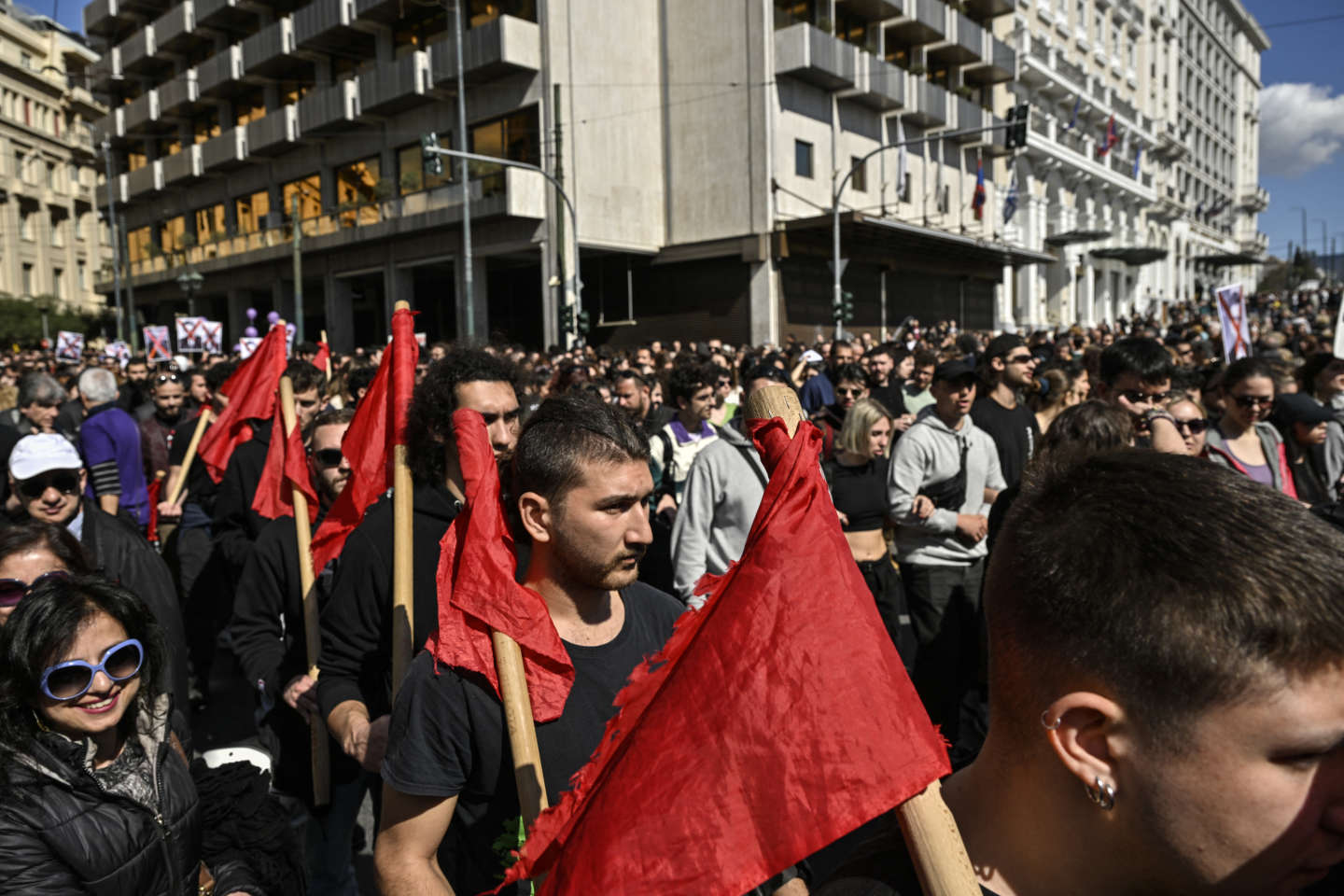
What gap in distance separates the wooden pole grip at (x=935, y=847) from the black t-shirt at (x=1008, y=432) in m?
4.85

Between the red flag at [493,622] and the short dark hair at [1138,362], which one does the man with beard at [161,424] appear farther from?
the short dark hair at [1138,362]

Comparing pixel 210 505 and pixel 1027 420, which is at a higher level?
pixel 1027 420

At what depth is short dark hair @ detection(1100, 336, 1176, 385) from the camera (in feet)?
17.4

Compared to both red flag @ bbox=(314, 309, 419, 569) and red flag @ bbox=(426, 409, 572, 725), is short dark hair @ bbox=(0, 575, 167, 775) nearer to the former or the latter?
red flag @ bbox=(314, 309, 419, 569)

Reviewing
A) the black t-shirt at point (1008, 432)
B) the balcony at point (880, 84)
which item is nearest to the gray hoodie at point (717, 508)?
the black t-shirt at point (1008, 432)

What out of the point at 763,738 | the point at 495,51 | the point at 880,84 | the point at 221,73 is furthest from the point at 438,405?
the point at 221,73

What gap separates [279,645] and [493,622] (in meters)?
2.00

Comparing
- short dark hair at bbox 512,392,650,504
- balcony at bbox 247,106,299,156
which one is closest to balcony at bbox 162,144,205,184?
balcony at bbox 247,106,299,156

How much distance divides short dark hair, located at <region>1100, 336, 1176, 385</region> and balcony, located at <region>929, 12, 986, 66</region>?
3338 cm

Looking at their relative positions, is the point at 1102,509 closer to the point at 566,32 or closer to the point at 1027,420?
the point at 1027,420

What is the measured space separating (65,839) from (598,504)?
1446mm

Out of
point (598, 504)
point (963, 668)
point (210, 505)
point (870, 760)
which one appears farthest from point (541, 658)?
point (210, 505)

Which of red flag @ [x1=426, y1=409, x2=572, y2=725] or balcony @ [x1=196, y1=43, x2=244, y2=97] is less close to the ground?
balcony @ [x1=196, y1=43, x2=244, y2=97]

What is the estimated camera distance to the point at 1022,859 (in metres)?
1.12
